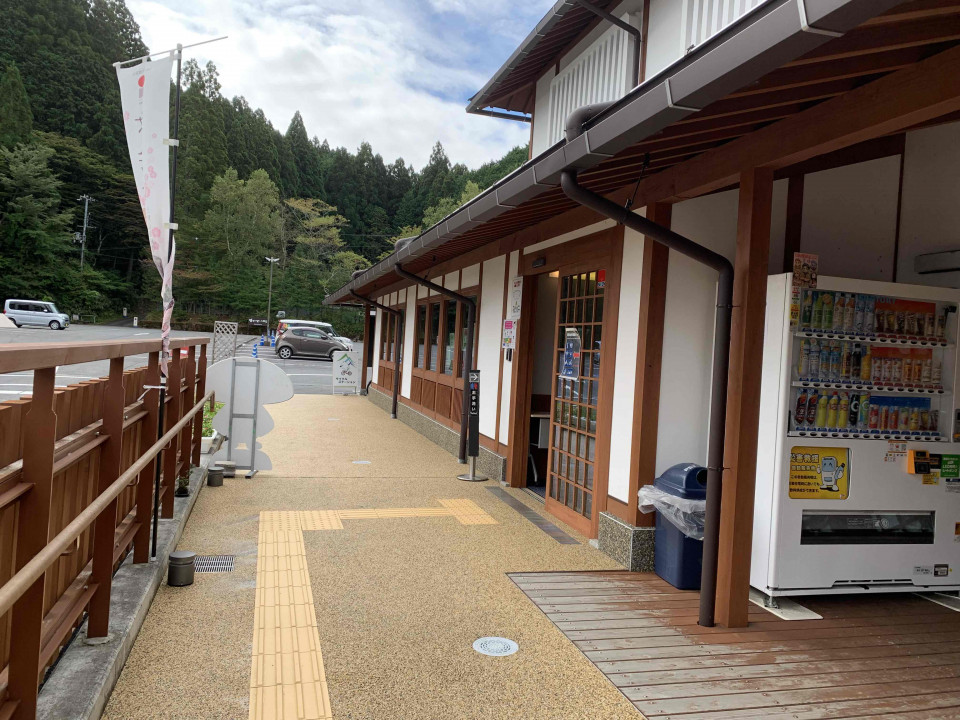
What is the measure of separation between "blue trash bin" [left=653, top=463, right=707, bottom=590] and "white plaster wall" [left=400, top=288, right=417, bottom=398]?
29.5ft

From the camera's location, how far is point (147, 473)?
3887 mm

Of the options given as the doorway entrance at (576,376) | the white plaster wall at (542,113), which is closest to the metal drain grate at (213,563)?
the doorway entrance at (576,376)

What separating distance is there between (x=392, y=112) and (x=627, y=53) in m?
98.7

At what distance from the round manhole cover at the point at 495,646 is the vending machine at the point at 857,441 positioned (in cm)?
171

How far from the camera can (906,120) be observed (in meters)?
2.96

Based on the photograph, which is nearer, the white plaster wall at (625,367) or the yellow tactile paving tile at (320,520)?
the white plaster wall at (625,367)

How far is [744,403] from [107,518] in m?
3.18

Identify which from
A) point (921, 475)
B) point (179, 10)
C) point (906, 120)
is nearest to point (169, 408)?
point (906, 120)

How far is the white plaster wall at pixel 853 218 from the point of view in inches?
198

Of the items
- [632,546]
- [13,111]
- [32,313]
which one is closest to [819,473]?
[632,546]

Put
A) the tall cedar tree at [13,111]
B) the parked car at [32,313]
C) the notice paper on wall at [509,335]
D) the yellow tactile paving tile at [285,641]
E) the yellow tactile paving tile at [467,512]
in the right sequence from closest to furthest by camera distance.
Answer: the yellow tactile paving tile at [285,641] → the yellow tactile paving tile at [467,512] → the notice paper on wall at [509,335] → the parked car at [32,313] → the tall cedar tree at [13,111]

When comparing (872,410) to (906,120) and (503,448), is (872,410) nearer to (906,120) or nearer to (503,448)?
(906,120)

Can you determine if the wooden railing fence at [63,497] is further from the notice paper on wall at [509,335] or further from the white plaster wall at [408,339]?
the white plaster wall at [408,339]

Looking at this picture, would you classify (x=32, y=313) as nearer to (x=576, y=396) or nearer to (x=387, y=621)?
(x=576, y=396)
